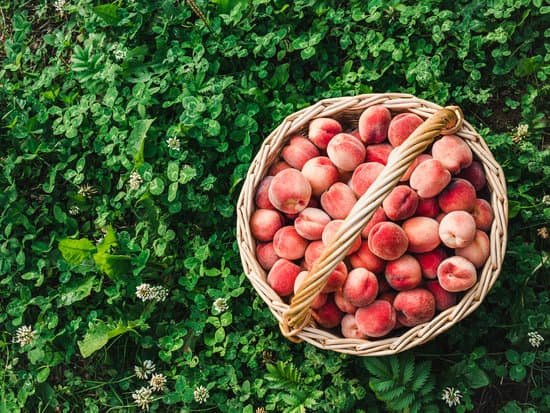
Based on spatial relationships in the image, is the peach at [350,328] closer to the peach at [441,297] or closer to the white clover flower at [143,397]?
the peach at [441,297]

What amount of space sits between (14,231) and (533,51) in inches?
106

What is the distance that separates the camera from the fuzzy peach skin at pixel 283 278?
2.23m

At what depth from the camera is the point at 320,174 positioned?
2332 millimetres

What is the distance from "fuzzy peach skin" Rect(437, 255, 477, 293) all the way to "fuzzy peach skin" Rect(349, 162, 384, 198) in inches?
16.0

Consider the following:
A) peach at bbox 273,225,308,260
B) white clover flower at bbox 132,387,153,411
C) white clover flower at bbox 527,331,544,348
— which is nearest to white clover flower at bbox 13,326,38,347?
white clover flower at bbox 132,387,153,411

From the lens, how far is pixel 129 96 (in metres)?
2.90

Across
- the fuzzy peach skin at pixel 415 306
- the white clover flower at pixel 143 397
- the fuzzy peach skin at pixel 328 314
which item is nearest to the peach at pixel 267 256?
the fuzzy peach skin at pixel 328 314

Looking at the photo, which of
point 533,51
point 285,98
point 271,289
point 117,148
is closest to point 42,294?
point 117,148

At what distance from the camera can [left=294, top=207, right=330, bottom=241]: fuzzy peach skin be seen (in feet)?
7.44

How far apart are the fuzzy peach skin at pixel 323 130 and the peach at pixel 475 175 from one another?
1.72ft

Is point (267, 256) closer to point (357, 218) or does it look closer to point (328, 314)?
→ point (328, 314)

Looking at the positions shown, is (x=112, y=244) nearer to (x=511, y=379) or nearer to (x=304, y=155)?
(x=304, y=155)

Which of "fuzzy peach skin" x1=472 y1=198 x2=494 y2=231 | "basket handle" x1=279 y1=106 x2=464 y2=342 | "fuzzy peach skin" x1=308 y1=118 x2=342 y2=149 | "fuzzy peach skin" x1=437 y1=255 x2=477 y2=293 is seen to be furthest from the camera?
"fuzzy peach skin" x1=308 y1=118 x2=342 y2=149

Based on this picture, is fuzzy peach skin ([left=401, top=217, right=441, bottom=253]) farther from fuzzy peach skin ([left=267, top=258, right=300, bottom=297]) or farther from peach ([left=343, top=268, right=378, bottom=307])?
fuzzy peach skin ([left=267, top=258, right=300, bottom=297])
